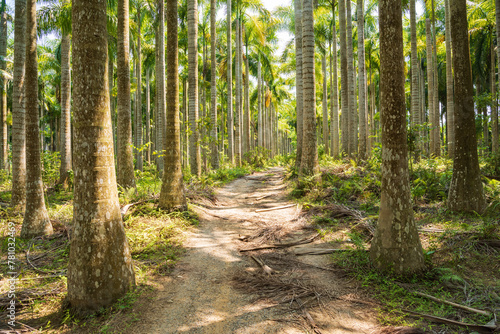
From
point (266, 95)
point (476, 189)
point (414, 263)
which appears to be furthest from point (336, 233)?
point (266, 95)

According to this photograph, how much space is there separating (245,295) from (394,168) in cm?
283

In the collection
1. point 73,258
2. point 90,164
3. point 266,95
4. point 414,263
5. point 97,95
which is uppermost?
point 266,95

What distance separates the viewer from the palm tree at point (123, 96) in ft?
26.8

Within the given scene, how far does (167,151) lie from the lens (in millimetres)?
7344

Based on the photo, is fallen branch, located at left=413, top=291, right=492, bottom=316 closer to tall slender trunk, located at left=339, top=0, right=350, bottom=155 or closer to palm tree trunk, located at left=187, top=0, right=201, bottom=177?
palm tree trunk, located at left=187, top=0, right=201, bottom=177

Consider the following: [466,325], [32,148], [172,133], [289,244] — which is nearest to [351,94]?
[172,133]

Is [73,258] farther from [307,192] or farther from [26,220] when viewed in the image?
[307,192]

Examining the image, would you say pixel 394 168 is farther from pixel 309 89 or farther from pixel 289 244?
pixel 309 89

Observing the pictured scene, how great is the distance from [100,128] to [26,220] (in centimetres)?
404

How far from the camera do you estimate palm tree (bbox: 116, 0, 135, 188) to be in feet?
26.8

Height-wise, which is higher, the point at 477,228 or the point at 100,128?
the point at 100,128

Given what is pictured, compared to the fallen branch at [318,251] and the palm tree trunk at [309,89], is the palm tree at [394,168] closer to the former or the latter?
the fallen branch at [318,251]

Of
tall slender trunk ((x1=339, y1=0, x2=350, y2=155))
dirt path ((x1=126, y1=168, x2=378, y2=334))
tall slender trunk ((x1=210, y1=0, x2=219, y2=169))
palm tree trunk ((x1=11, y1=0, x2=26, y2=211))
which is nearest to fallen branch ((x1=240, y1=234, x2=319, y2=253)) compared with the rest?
dirt path ((x1=126, y1=168, x2=378, y2=334))

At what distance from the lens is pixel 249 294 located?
3.93 meters
